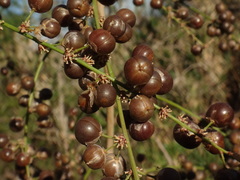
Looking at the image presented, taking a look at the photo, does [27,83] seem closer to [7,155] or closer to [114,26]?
[7,155]

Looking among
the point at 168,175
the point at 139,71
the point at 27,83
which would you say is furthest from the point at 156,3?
the point at 168,175

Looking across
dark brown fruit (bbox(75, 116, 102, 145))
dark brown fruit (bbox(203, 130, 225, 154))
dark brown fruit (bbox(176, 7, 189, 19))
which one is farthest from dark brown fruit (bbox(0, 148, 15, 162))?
dark brown fruit (bbox(176, 7, 189, 19))

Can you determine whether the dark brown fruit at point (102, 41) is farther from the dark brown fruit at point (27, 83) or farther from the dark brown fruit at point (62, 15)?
the dark brown fruit at point (27, 83)

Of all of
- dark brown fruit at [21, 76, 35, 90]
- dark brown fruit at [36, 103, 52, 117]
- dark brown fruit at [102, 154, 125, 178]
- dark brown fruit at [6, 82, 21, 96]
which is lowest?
dark brown fruit at [6, 82, 21, 96]

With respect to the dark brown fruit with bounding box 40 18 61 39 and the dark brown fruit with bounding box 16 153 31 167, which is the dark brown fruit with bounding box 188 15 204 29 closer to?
the dark brown fruit with bounding box 40 18 61 39

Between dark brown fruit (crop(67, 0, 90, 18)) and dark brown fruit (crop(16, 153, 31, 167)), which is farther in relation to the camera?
dark brown fruit (crop(16, 153, 31, 167))

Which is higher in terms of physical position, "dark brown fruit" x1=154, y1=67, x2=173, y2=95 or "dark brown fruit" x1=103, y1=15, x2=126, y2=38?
"dark brown fruit" x1=103, y1=15, x2=126, y2=38

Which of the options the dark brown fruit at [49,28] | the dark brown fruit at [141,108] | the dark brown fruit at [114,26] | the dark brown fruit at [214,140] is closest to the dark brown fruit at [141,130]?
the dark brown fruit at [141,108]
